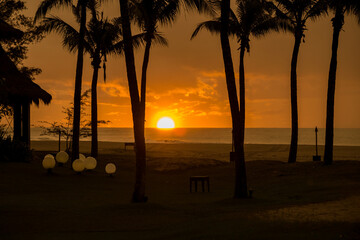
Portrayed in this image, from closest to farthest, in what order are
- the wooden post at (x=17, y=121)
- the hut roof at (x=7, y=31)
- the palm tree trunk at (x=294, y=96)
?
the hut roof at (x=7, y=31) → the wooden post at (x=17, y=121) → the palm tree trunk at (x=294, y=96)

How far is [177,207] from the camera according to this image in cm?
1114

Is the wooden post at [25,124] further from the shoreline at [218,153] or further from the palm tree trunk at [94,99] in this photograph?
the shoreline at [218,153]

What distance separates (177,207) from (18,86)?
1230cm

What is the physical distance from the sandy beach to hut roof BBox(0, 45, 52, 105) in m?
3.22

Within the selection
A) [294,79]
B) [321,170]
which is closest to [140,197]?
[321,170]

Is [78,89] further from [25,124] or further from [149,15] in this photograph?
[149,15]

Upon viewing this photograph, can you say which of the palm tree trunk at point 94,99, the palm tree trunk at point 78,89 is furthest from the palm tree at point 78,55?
the palm tree trunk at point 94,99

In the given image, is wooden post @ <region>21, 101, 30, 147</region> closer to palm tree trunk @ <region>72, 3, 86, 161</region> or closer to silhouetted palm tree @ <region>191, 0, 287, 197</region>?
palm tree trunk @ <region>72, 3, 86, 161</region>

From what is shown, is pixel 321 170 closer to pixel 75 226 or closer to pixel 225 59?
pixel 225 59

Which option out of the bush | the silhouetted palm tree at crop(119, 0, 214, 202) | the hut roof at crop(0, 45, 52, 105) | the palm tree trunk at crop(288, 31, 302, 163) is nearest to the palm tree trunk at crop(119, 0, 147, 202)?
the silhouetted palm tree at crop(119, 0, 214, 202)

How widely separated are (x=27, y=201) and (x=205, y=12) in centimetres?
837

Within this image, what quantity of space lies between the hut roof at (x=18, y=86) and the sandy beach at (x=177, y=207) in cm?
322

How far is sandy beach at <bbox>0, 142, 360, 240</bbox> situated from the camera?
7730mm

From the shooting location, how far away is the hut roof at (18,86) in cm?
2014
